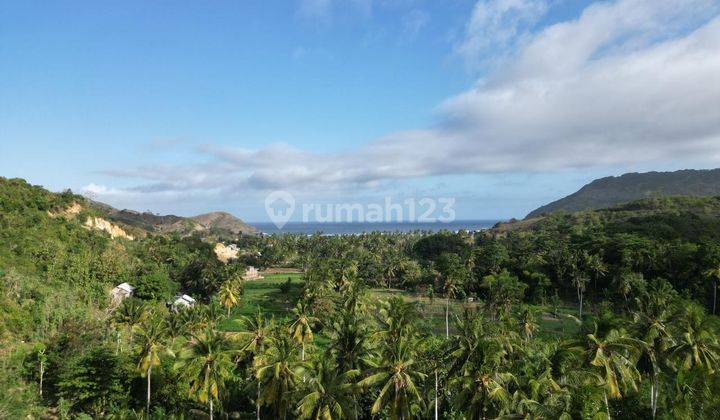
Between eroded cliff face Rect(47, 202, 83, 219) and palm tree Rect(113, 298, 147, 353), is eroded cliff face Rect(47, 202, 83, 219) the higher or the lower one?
the higher one

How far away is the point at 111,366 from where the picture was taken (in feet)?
118

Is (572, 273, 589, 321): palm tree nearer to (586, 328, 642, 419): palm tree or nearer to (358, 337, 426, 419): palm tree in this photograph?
(586, 328, 642, 419): palm tree

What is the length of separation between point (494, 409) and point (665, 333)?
15943mm

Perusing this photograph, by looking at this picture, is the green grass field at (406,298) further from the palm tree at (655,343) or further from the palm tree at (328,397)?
the palm tree at (328,397)

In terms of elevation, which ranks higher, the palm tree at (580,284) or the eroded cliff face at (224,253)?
the eroded cliff face at (224,253)

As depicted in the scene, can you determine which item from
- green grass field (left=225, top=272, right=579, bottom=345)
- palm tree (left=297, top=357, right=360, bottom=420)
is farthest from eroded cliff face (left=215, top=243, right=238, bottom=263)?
palm tree (left=297, top=357, right=360, bottom=420)

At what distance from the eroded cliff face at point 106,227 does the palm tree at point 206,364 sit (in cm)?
7653

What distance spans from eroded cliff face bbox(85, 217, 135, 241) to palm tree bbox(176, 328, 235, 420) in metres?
76.5

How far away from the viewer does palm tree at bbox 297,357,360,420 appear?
24.4 m

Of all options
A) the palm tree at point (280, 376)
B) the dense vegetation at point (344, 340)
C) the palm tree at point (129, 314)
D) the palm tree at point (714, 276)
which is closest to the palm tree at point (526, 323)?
the dense vegetation at point (344, 340)

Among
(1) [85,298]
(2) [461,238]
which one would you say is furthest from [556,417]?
(2) [461,238]

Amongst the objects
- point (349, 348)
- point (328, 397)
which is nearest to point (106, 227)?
point (349, 348)

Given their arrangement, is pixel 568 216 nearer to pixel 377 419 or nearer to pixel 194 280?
pixel 194 280

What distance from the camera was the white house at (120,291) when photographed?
207 feet
